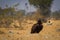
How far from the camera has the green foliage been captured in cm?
539

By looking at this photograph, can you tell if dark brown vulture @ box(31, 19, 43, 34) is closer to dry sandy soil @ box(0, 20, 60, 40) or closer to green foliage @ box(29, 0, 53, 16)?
dry sandy soil @ box(0, 20, 60, 40)

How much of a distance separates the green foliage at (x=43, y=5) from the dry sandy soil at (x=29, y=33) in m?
0.27

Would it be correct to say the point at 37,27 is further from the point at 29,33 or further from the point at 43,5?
the point at 43,5

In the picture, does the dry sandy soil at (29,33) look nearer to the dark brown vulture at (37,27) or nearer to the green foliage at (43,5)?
the dark brown vulture at (37,27)

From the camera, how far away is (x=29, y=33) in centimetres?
497

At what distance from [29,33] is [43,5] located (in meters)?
0.80

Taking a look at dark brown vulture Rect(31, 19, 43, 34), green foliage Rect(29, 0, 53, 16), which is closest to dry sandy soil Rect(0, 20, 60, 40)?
dark brown vulture Rect(31, 19, 43, 34)

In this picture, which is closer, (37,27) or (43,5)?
(37,27)

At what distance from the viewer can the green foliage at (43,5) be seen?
539 centimetres

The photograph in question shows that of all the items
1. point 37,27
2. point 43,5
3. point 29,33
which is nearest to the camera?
point 37,27

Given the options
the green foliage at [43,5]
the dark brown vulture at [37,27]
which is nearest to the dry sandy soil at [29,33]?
the dark brown vulture at [37,27]

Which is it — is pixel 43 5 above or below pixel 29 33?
above

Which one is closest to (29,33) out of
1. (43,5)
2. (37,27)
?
(37,27)

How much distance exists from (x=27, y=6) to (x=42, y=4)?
1.18ft
